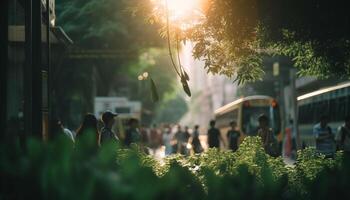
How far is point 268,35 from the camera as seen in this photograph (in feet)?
36.6

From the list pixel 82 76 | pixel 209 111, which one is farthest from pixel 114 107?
pixel 209 111

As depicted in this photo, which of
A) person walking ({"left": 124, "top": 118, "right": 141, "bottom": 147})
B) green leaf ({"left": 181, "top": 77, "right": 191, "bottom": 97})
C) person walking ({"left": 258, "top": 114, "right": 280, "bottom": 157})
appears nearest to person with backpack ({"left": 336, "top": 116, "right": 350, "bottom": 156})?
person walking ({"left": 258, "top": 114, "right": 280, "bottom": 157})

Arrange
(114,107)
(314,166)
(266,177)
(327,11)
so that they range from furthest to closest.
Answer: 1. (114,107)
2. (327,11)
3. (314,166)
4. (266,177)

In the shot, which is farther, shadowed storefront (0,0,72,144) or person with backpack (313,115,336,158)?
person with backpack (313,115,336,158)

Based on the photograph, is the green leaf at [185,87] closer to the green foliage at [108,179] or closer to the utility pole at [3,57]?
the utility pole at [3,57]

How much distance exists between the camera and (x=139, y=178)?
3.48m

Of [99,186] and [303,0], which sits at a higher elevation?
[303,0]

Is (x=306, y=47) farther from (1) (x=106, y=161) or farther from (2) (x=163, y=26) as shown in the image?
(1) (x=106, y=161)

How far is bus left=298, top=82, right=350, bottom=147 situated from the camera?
82.4 ft

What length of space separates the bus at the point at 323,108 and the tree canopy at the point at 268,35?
12325mm

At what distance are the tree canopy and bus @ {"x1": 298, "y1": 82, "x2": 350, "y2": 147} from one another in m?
12.3

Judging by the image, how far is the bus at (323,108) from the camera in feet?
82.4

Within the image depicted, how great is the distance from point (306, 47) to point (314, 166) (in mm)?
4145

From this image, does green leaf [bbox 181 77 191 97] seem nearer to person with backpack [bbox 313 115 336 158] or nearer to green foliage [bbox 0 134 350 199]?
green foliage [bbox 0 134 350 199]
